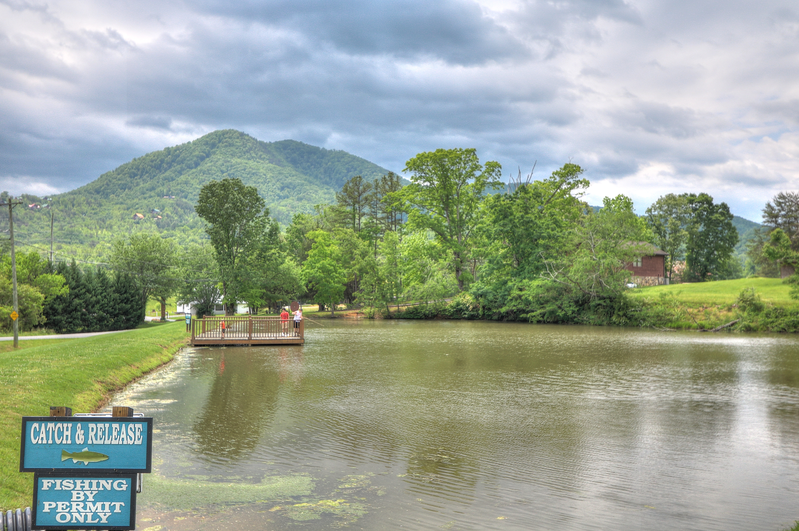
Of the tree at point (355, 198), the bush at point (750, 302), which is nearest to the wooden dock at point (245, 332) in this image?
the bush at point (750, 302)

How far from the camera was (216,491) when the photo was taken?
23.6ft

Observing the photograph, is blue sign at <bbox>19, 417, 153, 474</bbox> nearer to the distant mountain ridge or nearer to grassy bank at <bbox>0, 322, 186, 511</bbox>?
grassy bank at <bbox>0, 322, 186, 511</bbox>

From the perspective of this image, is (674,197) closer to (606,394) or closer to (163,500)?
(606,394)

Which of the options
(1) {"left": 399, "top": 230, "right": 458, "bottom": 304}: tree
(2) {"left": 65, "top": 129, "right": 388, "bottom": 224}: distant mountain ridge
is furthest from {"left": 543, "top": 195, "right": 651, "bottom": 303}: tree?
(2) {"left": 65, "top": 129, "right": 388, "bottom": 224}: distant mountain ridge

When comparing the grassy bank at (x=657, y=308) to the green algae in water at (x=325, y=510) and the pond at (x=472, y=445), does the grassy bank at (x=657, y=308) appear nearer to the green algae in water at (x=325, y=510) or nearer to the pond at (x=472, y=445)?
the pond at (x=472, y=445)

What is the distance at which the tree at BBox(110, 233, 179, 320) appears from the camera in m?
60.7

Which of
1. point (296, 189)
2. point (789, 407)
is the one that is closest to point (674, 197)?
point (789, 407)

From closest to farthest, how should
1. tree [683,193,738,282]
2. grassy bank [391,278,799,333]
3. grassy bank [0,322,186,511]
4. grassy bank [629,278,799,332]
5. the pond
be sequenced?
1. the pond
2. grassy bank [0,322,186,511]
3. grassy bank [629,278,799,332]
4. grassy bank [391,278,799,333]
5. tree [683,193,738,282]

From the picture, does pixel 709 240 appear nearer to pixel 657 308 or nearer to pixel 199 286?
pixel 657 308

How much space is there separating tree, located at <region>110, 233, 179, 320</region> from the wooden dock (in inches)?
1419

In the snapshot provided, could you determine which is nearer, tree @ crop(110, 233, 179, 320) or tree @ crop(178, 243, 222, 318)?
tree @ crop(110, 233, 179, 320)

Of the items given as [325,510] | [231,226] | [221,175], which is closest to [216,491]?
[325,510]

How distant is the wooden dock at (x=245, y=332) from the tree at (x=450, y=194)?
28.5 m

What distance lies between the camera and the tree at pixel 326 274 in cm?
6016
